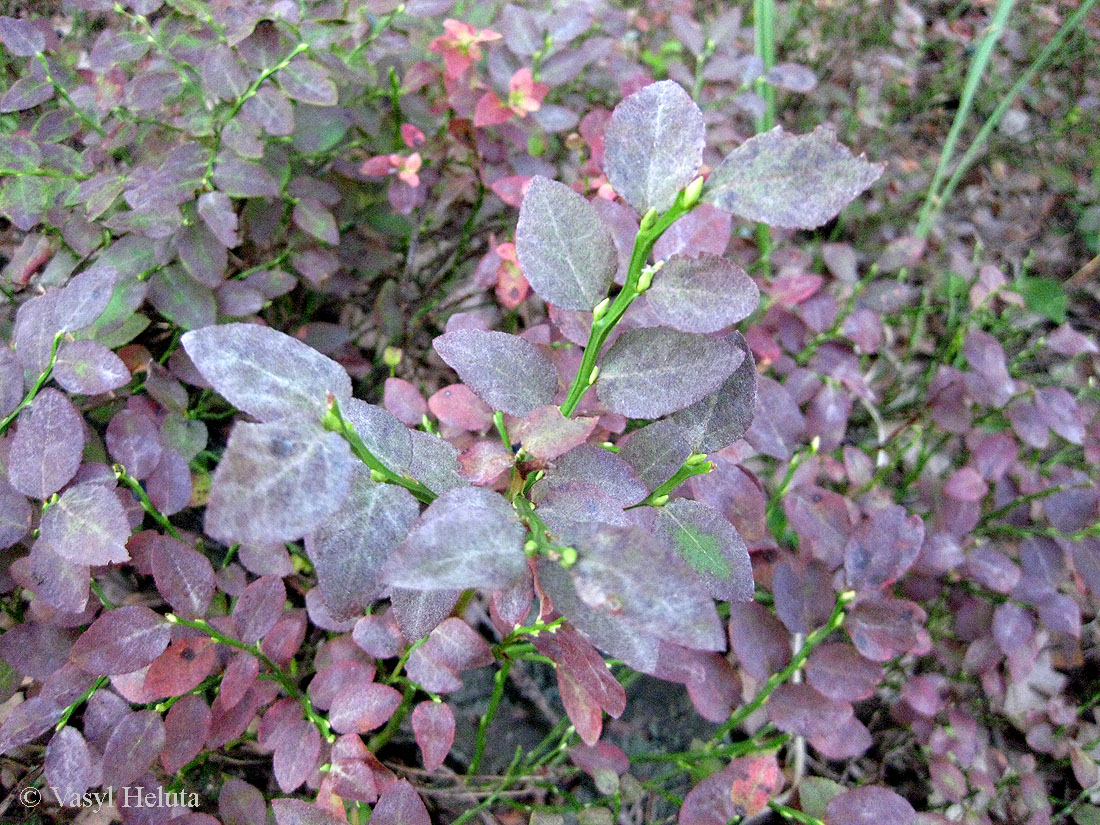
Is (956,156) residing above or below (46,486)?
below

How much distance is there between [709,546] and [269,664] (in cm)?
58

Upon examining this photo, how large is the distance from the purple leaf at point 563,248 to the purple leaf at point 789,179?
0.41ft

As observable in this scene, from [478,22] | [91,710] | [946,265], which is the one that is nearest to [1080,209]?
[946,265]

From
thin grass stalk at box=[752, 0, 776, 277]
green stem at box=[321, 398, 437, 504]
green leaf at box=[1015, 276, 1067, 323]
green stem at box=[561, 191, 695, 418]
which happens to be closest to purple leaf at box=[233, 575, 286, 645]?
green stem at box=[321, 398, 437, 504]

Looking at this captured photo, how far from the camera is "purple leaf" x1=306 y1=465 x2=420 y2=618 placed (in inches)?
22.1

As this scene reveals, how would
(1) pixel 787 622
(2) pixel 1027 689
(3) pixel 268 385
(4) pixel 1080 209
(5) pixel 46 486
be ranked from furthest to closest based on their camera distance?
1. (4) pixel 1080 209
2. (2) pixel 1027 689
3. (1) pixel 787 622
4. (5) pixel 46 486
5. (3) pixel 268 385

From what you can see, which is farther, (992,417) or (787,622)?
(992,417)

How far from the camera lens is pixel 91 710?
2.83ft

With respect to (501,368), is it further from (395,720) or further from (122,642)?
(395,720)

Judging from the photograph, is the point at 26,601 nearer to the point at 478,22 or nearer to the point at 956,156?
A: the point at 478,22

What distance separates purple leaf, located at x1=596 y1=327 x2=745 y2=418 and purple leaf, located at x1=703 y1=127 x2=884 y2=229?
13 cm

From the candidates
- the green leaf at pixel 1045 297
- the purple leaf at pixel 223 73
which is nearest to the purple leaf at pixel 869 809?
the purple leaf at pixel 223 73

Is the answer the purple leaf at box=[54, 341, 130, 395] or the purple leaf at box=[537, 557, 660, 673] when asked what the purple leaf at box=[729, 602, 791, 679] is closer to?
the purple leaf at box=[537, 557, 660, 673]

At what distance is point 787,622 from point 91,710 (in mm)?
859
